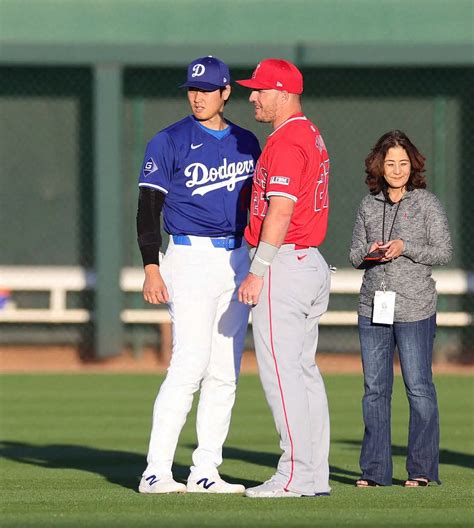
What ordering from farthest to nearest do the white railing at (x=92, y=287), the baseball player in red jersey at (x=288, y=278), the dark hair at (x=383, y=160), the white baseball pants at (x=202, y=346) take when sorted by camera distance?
the white railing at (x=92, y=287)
the dark hair at (x=383, y=160)
the white baseball pants at (x=202, y=346)
the baseball player in red jersey at (x=288, y=278)

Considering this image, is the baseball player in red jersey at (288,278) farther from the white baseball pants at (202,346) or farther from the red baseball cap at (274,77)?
the white baseball pants at (202,346)

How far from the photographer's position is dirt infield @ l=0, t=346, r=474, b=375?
15102mm

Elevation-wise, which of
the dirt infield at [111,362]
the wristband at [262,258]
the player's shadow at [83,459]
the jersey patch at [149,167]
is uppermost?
the jersey patch at [149,167]

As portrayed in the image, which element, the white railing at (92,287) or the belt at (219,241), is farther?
the white railing at (92,287)

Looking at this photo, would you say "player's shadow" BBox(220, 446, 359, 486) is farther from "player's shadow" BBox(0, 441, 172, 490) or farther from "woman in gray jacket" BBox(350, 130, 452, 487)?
"player's shadow" BBox(0, 441, 172, 490)

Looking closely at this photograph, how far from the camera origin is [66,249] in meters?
16.9

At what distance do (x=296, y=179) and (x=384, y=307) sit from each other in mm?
1055

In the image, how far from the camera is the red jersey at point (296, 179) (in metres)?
6.60

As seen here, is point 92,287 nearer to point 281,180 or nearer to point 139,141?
point 139,141

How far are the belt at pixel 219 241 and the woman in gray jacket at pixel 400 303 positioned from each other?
0.66 metres

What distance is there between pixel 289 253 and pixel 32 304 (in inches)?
403

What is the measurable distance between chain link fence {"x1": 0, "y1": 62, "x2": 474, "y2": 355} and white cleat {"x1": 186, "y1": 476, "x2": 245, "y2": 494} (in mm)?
9576

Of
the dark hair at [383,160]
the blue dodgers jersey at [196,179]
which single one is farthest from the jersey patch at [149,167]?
the dark hair at [383,160]

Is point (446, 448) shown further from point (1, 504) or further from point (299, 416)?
point (1, 504)
